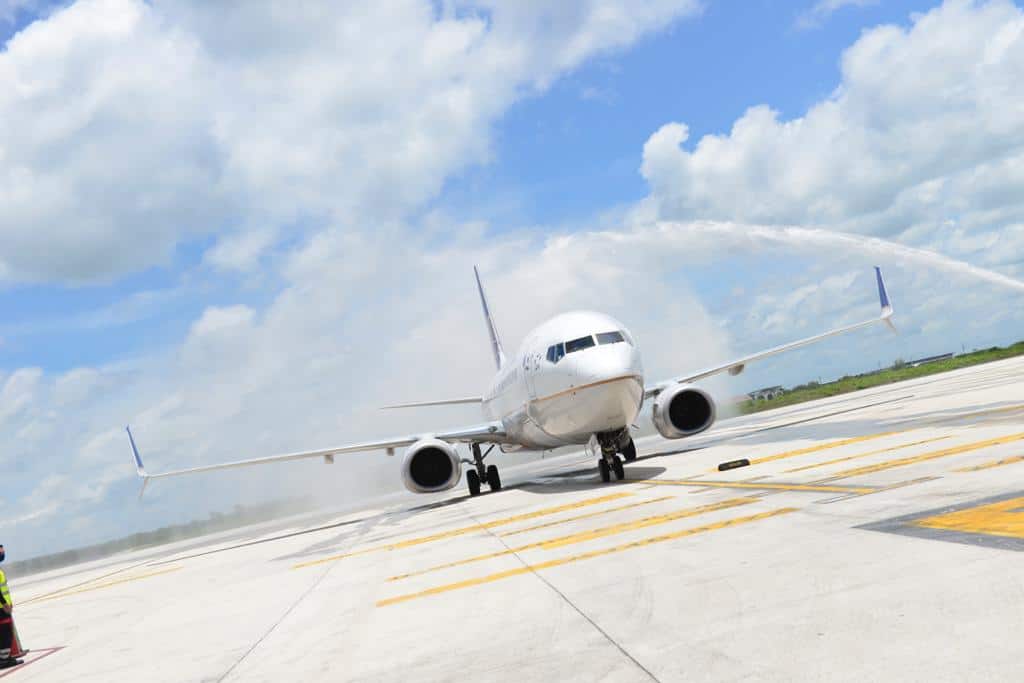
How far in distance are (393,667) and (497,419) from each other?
21.7 m

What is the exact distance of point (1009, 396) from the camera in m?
20.7

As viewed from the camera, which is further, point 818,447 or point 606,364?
point 606,364

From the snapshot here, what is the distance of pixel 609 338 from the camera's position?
19125mm

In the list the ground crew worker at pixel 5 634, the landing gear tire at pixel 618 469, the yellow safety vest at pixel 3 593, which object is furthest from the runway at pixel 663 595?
the landing gear tire at pixel 618 469

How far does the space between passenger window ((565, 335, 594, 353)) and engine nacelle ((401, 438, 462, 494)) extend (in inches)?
230

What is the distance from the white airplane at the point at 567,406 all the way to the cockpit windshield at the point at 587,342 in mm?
23

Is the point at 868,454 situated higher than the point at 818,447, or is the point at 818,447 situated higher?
the point at 868,454

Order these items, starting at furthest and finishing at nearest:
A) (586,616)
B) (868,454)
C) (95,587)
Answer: (95,587) < (868,454) < (586,616)

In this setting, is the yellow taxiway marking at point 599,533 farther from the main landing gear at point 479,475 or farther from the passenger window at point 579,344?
the main landing gear at point 479,475

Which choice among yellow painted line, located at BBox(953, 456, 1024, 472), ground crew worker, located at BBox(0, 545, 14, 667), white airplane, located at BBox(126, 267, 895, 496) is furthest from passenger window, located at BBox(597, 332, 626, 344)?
ground crew worker, located at BBox(0, 545, 14, 667)

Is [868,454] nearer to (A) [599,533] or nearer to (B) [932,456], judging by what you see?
(B) [932,456]

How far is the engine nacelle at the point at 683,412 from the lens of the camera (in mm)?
22014

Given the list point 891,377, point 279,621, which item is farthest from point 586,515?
point 891,377

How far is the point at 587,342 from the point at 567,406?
156cm
